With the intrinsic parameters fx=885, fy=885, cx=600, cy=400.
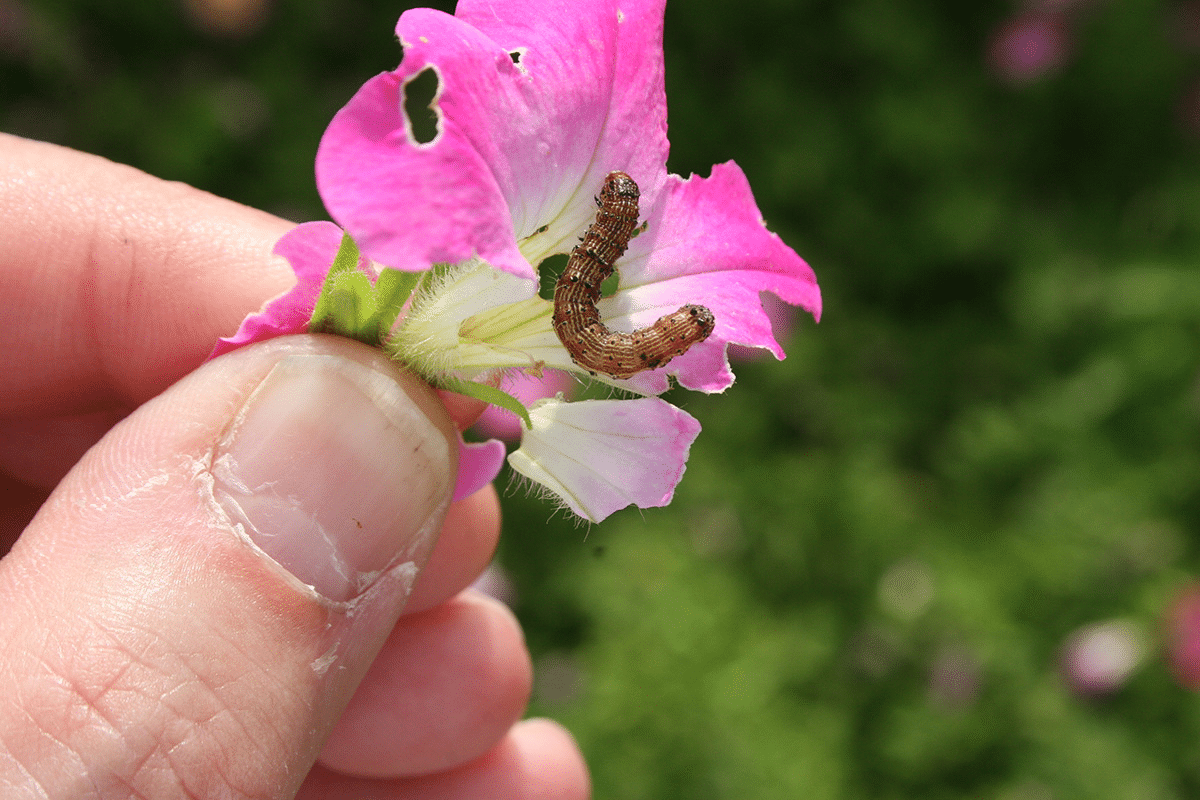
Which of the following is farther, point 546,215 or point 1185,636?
point 1185,636

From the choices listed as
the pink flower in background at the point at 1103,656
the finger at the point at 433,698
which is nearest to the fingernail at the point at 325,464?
the finger at the point at 433,698

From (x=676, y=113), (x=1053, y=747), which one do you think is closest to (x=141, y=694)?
(x=1053, y=747)

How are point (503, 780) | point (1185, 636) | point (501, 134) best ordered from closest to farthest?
point (501, 134) < point (503, 780) < point (1185, 636)

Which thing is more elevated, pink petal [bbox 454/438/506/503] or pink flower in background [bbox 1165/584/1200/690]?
pink petal [bbox 454/438/506/503]

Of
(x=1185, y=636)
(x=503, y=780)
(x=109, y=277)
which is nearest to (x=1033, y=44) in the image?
(x=1185, y=636)

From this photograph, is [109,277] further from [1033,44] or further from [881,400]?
[1033,44]

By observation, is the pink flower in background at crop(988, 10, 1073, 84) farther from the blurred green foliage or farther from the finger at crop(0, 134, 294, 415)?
the finger at crop(0, 134, 294, 415)

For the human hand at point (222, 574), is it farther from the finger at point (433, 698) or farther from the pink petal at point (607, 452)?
the finger at point (433, 698)

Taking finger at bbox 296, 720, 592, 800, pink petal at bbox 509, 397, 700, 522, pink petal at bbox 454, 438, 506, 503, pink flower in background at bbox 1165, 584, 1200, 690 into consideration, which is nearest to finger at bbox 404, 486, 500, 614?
finger at bbox 296, 720, 592, 800
